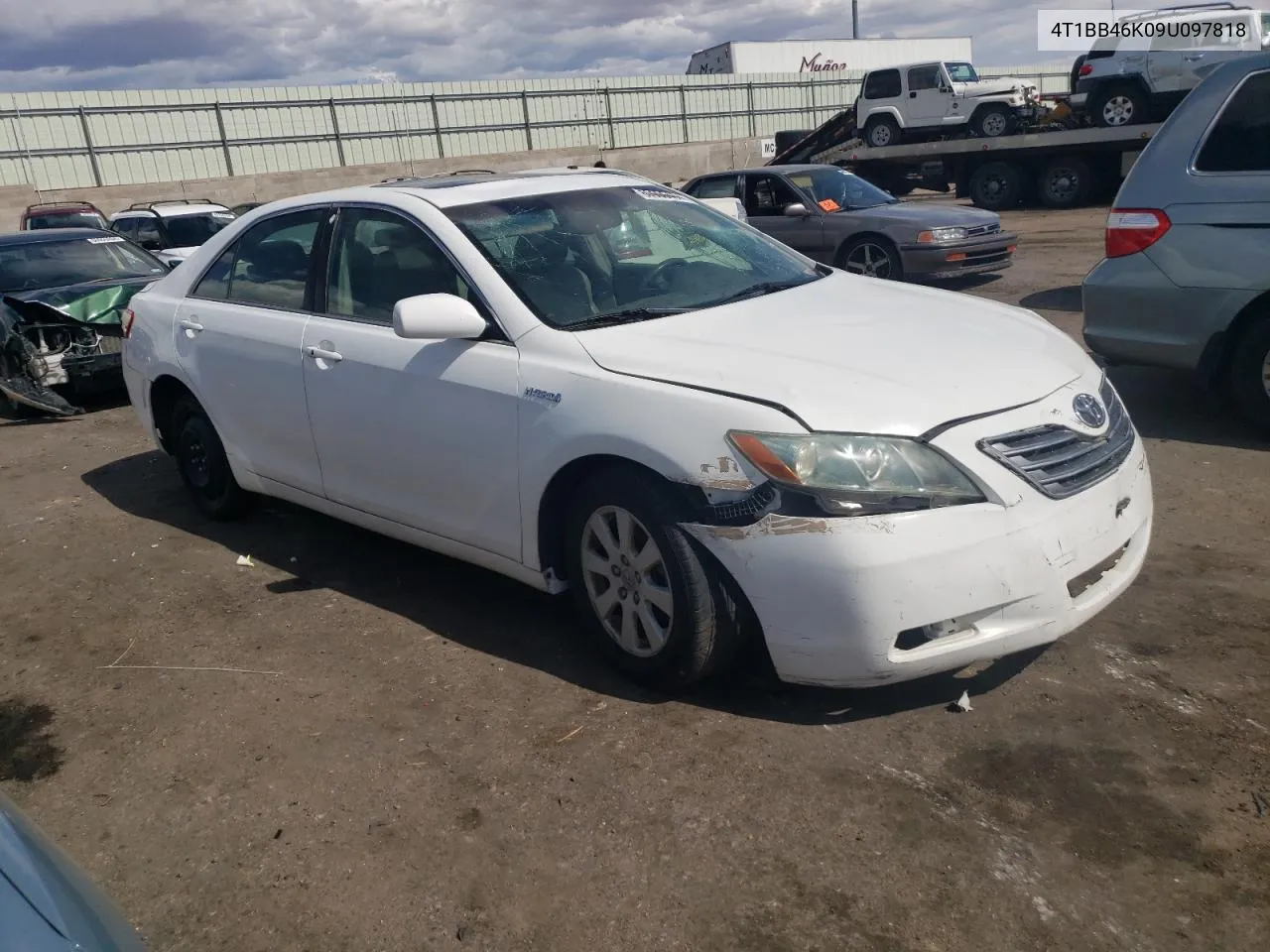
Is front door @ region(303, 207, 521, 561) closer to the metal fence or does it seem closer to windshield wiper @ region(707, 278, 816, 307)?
windshield wiper @ region(707, 278, 816, 307)

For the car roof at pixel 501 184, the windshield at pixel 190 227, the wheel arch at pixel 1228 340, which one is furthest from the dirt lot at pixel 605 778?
the windshield at pixel 190 227

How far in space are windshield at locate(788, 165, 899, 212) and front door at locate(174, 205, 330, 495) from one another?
8129mm

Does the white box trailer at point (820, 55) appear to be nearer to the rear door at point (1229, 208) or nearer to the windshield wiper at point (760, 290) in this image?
the rear door at point (1229, 208)

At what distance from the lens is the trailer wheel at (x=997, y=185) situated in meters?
19.3

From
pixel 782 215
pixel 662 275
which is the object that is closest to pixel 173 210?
pixel 782 215

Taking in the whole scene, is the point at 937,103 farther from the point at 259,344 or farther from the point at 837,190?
the point at 259,344

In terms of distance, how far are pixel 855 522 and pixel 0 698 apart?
3194mm

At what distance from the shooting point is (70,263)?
962cm

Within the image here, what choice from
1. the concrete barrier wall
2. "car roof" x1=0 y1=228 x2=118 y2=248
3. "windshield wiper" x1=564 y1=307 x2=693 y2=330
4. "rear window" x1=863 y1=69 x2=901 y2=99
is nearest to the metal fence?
the concrete barrier wall

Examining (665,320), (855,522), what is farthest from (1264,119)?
(855,522)

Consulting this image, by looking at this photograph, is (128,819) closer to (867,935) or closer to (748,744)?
(748,744)

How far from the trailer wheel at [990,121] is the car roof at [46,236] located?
17427 millimetres

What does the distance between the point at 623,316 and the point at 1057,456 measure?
151 centimetres

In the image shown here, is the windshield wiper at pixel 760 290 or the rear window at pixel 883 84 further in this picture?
the rear window at pixel 883 84
